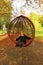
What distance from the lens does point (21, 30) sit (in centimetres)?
172

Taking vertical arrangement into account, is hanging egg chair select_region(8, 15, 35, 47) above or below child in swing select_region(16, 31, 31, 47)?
above

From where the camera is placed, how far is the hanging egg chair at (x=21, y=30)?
5.66ft

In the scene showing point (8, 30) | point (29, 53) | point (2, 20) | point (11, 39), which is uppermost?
point (2, 20)

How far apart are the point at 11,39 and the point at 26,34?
Result: 215 mm

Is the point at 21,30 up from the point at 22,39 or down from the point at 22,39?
up

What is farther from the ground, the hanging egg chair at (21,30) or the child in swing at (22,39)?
the hanging egg chair at (21,30)

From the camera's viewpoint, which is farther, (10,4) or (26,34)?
(10,4)

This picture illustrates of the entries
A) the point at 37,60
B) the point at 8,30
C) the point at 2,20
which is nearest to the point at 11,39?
the point at 8,30

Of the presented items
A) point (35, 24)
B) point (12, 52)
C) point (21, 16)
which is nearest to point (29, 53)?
point (12, 52)

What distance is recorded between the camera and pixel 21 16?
70.0 inches

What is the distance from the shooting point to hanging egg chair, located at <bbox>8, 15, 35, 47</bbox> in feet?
5.66

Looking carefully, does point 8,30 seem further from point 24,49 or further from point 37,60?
point 37,60

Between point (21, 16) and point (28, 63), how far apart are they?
0.64 m

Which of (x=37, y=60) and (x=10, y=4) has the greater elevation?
(x=10, y=4)
